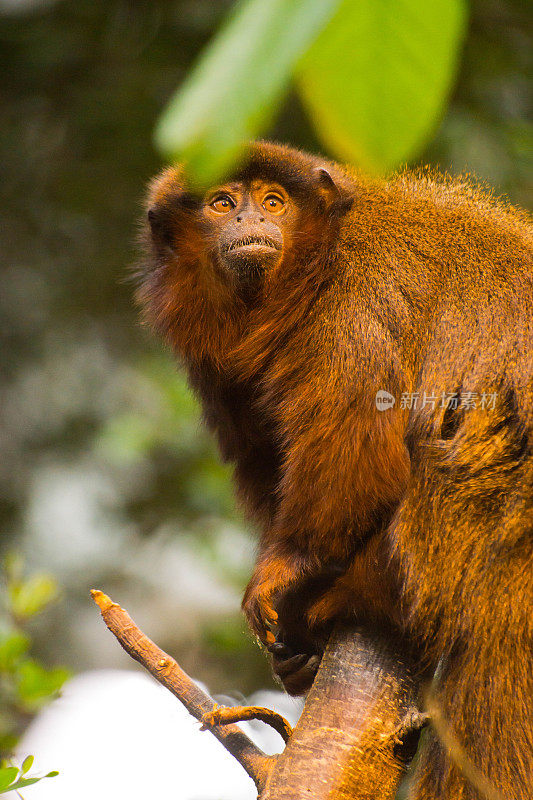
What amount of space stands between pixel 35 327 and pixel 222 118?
5415 mm

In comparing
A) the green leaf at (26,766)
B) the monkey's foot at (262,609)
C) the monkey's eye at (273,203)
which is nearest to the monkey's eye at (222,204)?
the monkey's eye at (273,203)

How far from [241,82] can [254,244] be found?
2.17 m

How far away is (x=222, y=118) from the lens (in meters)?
0.42

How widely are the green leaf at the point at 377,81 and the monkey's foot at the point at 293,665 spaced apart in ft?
6.92

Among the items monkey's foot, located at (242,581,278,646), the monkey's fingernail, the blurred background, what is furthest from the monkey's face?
the blurred background

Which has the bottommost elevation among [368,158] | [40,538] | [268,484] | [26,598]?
[40,538]

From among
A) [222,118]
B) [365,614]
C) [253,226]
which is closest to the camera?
[222,118]

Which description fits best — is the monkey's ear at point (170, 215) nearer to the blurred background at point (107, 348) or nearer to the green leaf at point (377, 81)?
the blurred background at point (107, 348)

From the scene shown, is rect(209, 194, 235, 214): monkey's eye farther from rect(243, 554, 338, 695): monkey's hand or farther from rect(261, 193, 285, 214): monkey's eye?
rect(243, 554, 338, 695): monkey's hand

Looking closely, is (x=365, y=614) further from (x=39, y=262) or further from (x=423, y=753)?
(x=39, y=262)

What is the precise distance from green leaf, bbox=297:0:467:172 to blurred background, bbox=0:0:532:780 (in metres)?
3.61

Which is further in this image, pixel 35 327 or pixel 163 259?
pixel 35 327

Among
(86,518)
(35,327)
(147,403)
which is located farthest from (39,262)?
(86,518)

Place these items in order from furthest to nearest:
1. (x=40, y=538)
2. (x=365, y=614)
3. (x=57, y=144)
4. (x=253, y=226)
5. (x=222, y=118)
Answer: (x=40, y=538), (x=57, y=144), (x=253, y=226), (x=365, y=614), (x=222, y=118)
